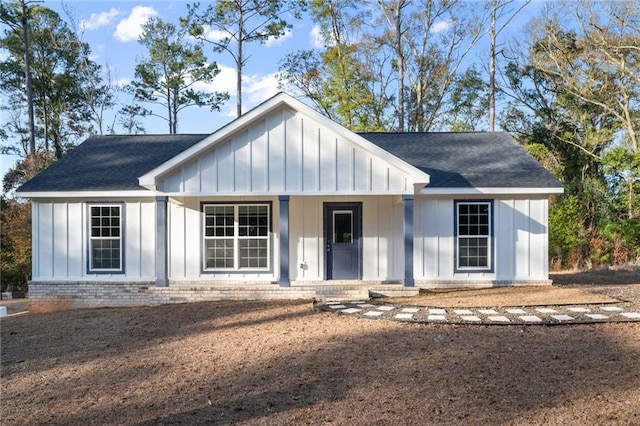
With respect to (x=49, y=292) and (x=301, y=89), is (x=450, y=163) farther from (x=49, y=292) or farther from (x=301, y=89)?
(x=301, y=89)

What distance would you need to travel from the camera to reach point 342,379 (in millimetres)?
5652

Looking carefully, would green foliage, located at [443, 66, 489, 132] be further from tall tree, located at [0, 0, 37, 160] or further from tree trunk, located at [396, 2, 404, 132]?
tall tree, located at [0, 0, 37, 160]

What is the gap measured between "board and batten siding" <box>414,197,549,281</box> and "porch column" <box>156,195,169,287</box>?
6.63 m

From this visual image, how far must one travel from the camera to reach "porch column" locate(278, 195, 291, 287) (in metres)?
11.7

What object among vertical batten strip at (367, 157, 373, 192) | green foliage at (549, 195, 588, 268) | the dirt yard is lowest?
the dirt yard

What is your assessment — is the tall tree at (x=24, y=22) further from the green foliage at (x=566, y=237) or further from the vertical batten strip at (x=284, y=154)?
the green foliage at (x=566, y=237)

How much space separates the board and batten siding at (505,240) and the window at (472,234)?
180mm

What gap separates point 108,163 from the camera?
14.2 m

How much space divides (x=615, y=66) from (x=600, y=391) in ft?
79.1

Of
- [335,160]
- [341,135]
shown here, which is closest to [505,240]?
[335,160]

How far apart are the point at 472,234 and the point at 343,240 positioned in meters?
3.50

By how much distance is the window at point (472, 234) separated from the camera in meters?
12.8

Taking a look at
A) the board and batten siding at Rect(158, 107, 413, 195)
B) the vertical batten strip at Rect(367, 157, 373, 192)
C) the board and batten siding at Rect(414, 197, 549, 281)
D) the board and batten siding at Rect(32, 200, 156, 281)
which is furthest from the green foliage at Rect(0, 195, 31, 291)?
the board and batten siding at Rect(414, 197, 549, 281)

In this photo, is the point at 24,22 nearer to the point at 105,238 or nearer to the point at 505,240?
the point at 105,238
